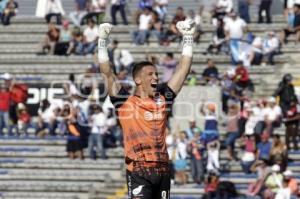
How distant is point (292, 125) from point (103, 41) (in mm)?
15660

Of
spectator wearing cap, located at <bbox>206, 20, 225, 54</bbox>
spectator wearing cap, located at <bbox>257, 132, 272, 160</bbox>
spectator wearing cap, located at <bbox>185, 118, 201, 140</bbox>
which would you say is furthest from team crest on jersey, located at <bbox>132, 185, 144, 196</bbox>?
spectator wearing cap, located at <bbox>206, 20, 225, 54</bbox>

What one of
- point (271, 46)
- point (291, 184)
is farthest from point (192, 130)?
point (271, 46)

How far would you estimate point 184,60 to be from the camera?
38.7ft

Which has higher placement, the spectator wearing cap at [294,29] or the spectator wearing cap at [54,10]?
the spectator wearing cap at [54,10]

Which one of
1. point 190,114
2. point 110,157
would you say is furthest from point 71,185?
point 190,114

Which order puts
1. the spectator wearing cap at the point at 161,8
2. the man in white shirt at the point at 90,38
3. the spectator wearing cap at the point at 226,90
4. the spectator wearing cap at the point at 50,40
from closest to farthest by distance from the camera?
1. the spectator wearing cap at the point at 226,90
2. the man in white shirt at the point at 90,38
3. the spectator wearing cap at the point at 50,40
4. the spectator wearing cap at the point at 161,8

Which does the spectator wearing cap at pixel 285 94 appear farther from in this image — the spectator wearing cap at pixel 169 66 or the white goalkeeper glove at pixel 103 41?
the white goalkeeper glove at pixel 103 41

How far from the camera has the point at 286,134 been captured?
88.2 feet

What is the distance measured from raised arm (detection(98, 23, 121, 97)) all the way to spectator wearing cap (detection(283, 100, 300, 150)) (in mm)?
15527

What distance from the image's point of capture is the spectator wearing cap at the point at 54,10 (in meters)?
35.9

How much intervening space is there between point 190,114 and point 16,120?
5.56m

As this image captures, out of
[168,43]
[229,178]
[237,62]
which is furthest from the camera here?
[168,43]

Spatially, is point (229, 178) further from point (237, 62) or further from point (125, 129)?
point (125, 129)

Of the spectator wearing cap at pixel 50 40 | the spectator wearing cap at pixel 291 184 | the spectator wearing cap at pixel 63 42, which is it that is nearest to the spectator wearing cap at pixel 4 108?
the spectator wearing cap at pixel 63 42
